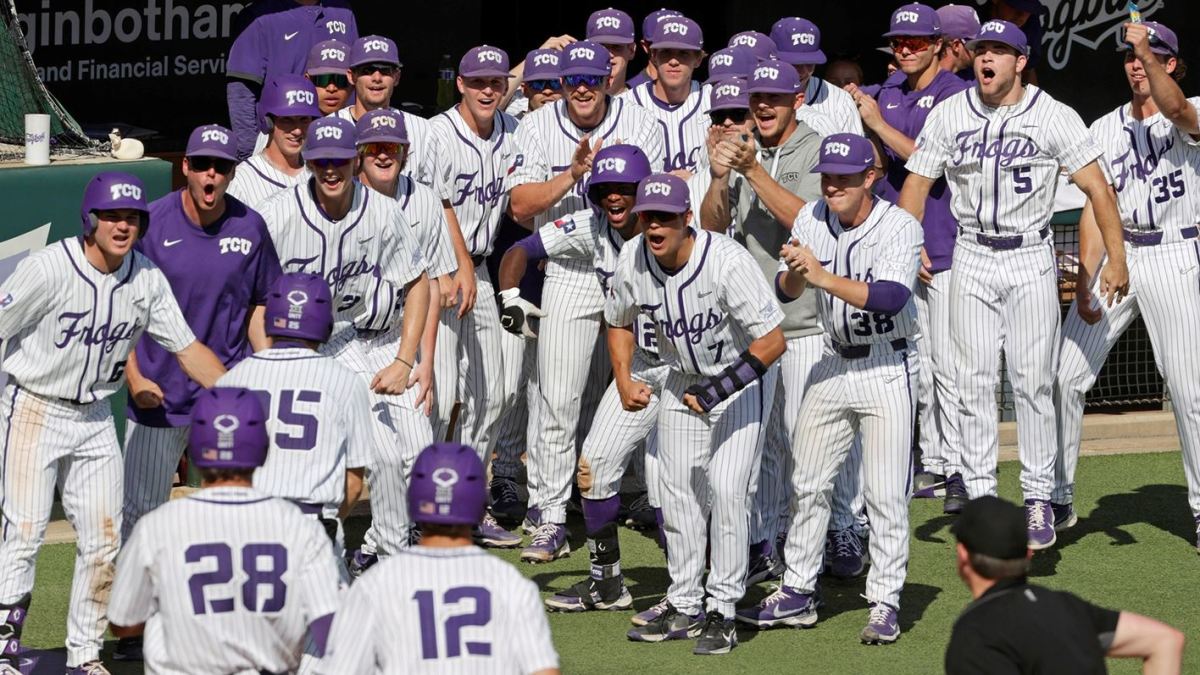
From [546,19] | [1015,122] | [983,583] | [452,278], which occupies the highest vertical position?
[546,19]

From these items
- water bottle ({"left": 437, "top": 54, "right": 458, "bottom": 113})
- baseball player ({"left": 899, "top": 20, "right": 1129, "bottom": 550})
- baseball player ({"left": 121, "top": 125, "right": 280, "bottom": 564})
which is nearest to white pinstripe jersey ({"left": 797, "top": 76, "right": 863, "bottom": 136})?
baseball player ({"left": 899, "top": 20, "right": 1129, "bottom": 550})

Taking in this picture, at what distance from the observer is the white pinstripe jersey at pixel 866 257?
6492 millimetres

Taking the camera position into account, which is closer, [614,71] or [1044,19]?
[614,71]

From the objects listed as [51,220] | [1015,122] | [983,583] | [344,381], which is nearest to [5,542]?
[344,381]

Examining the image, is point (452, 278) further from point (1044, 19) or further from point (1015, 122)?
point (1044, 19)

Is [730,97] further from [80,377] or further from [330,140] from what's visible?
[80,377]

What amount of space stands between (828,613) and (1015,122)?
1.93 metres

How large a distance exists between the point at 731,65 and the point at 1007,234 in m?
1.24

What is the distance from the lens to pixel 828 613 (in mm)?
7098

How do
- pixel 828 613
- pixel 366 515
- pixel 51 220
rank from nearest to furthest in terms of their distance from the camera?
pixel 828 613, pixel 51 220, pixel 366 515

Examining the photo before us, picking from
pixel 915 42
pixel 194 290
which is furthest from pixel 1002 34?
pixel 194 290

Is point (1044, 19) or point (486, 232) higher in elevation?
point (1044, 19)

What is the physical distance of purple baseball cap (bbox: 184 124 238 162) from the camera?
640 centimetres

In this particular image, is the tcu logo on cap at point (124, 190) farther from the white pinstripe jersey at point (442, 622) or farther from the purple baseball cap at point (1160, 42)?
the purple baseball cap at point (1160, 42)
